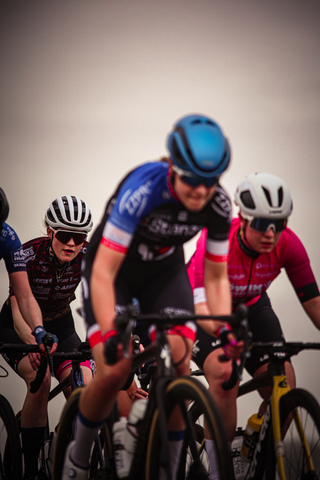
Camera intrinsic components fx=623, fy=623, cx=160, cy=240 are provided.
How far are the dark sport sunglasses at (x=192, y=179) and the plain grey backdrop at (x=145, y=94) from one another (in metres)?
3.38

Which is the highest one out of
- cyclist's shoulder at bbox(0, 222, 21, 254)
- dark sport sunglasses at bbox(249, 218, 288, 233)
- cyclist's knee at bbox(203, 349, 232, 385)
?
cyclist's shoulder at bbox(0, 222, 21, 254)

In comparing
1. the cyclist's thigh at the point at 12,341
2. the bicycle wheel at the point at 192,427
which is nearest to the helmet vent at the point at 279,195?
the bicycle wheel at the point at 192,427

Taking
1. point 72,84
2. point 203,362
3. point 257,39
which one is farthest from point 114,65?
point 203,362

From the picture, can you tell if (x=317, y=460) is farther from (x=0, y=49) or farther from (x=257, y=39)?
(x=0, y=49)

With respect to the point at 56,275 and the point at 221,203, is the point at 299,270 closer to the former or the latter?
the point at 221,203

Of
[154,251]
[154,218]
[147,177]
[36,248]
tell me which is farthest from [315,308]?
[36,248]

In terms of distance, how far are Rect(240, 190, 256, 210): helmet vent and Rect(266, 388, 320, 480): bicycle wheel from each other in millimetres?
928

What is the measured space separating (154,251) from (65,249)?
4.59ft

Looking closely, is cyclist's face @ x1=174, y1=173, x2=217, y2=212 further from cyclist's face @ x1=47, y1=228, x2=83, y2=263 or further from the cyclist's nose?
cyclist's face @ x1=47, y1=228, x2=83, y2=263

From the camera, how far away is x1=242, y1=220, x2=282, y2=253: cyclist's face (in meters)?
3.00

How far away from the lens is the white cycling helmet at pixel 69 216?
3852 millimetres

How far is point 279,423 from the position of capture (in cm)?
259

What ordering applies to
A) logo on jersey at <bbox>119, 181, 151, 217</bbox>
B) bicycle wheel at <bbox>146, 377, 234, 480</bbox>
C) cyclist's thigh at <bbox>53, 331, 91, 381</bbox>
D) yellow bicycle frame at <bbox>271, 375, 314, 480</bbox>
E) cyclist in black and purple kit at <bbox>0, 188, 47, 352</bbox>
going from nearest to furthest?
bicycle wheel at <bbox>146, 377, 234, 480</bbox>, logo on jersey at <bbox>119, 181, 151, 217</bbox>, yellow bicycle frame at <bbox>271, 375, 314, 480</bbox>, cyclist in black and purple kit at <bbox>0, 188, 47, 352</bbox>, cyclist's thigh at <bbox>53, 331, 91, 381</bbox>

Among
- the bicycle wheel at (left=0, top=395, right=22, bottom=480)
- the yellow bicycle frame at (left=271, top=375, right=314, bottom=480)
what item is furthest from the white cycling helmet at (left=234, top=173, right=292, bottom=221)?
the bicycle wheel at (left=0, top=395, right=22, bottom=480)
